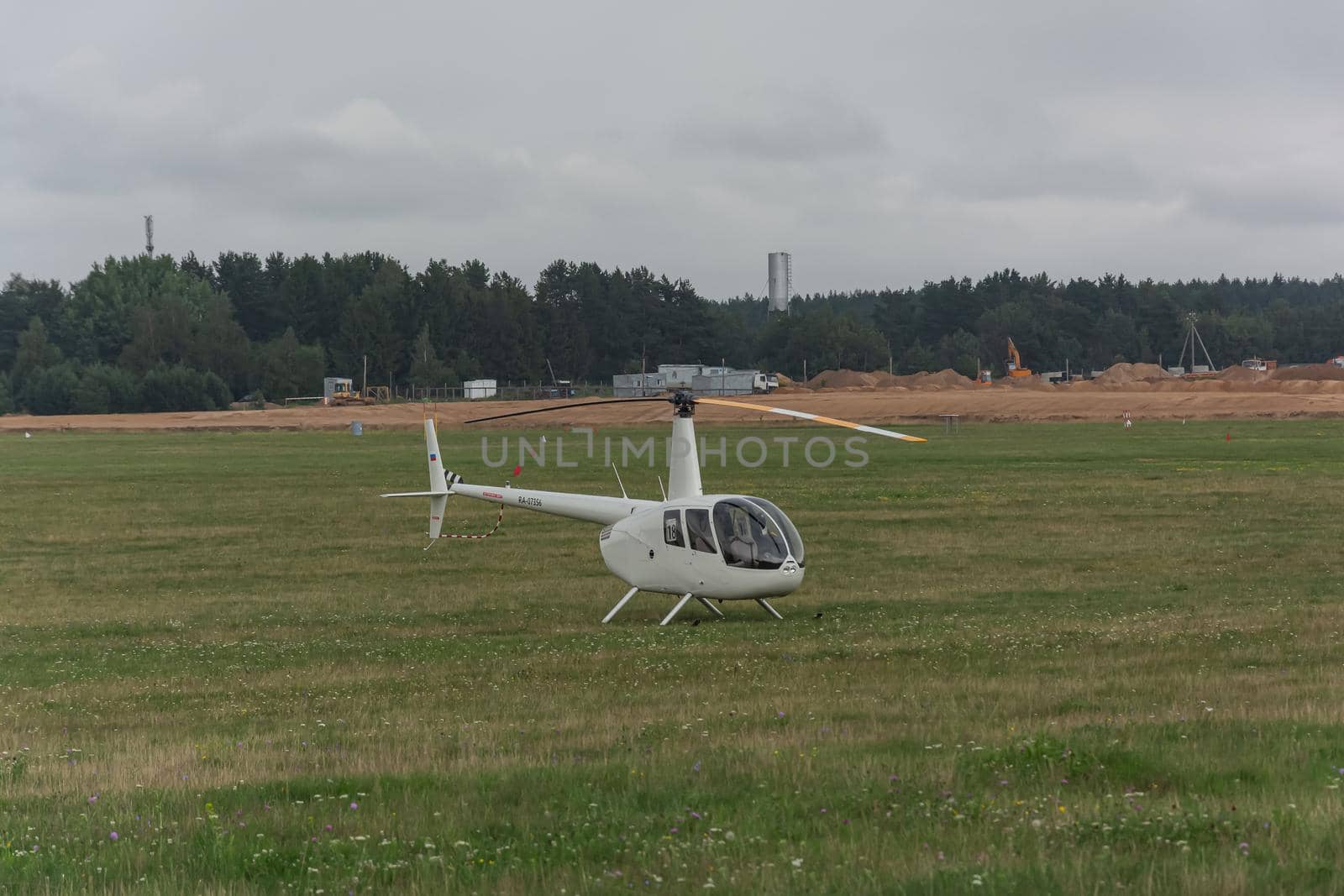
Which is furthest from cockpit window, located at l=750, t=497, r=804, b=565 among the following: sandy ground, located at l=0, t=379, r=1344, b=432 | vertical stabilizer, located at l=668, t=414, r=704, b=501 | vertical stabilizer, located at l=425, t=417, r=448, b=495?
sandy ground, located at l=0, t=379, r=1344, b=432

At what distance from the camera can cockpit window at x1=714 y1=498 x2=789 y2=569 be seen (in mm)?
20688

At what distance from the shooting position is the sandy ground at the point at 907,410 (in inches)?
3915

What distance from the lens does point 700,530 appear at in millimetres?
21188

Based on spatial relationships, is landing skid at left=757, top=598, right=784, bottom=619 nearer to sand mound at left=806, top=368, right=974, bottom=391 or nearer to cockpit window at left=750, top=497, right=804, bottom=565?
cockpit window at left=750, top=497, right=804, bottom=565

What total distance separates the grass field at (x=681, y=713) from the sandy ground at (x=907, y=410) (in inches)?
2425

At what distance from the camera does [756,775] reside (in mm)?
9375

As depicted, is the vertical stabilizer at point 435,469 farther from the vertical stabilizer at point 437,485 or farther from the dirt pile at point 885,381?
the dirt pile at point 885,381

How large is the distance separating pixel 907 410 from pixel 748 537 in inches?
3324

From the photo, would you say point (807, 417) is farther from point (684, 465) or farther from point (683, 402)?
point (684, 465)

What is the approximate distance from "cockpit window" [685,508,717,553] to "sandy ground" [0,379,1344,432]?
69029mm

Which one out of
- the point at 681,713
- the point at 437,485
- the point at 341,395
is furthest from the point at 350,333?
the point at 681,713

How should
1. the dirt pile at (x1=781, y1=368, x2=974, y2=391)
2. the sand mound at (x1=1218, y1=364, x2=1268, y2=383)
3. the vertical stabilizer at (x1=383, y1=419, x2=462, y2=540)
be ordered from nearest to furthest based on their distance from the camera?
the vertical stabilizer at (x1=383, y1=419, x2=462, y2=540) < the dirt pile at (x1=781, y1=368, x2=974, y2=391) < the sand mound at (x1=1218, y1=364, x2=1268, y2=383)

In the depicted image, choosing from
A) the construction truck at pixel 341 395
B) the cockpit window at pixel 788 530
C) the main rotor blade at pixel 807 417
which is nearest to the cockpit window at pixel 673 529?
the cockpit window at pixel 788 530

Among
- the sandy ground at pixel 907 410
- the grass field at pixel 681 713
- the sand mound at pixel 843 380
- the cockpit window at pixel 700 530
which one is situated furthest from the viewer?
the sand mound at pixel 843 380
